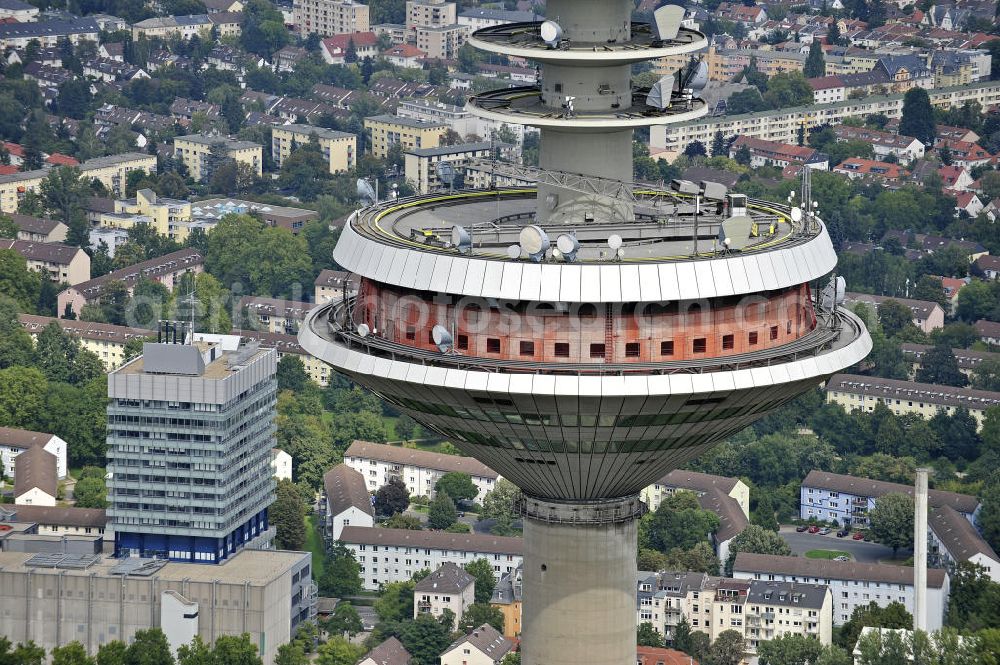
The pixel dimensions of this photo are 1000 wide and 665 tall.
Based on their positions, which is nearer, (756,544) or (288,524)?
(756,544)

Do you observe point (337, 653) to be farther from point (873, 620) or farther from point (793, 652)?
point (873, 620)

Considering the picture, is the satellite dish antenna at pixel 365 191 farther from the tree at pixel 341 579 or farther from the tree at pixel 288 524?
the tree at pixel 288 524

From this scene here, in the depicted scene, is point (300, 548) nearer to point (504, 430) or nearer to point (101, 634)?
point (101, 634)

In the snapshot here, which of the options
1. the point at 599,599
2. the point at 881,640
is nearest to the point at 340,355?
the point at 599,599

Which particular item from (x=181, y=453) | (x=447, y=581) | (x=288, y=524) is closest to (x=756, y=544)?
(x=447, y=581)

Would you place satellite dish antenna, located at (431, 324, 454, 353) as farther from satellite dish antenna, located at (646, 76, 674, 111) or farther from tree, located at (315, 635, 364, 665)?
tree, located at (315, 635, 364, 665)

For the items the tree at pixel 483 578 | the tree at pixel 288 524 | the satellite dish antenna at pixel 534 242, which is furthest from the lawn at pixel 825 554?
the satellite dish antenna at pixel 534 242
